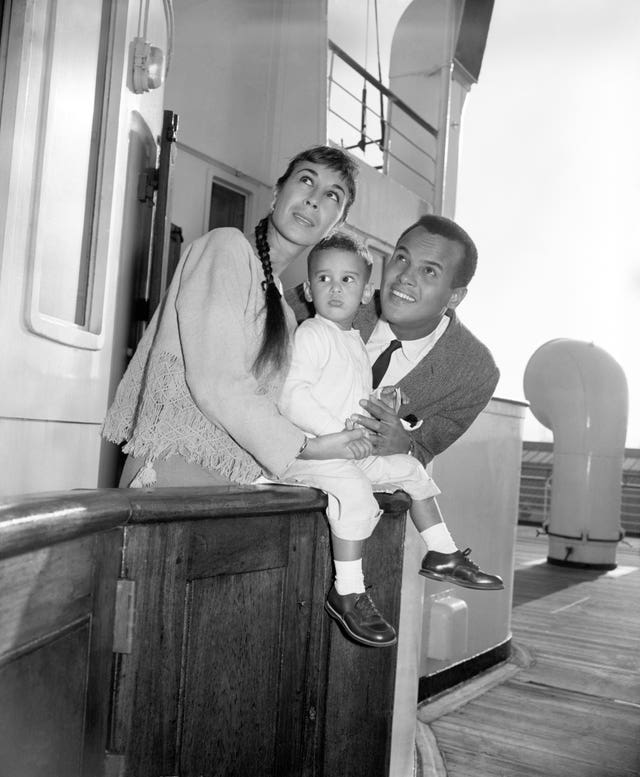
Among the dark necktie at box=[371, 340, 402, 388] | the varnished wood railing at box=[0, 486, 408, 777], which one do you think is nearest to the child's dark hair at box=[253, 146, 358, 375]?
the varnished wood railing at box=[0, 486, 408, 777]

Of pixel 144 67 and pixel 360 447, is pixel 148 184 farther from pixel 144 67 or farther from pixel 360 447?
pixel 360 447

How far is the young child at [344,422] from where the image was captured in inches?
65.9

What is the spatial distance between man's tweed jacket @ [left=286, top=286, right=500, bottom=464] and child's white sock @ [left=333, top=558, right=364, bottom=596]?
57 cm

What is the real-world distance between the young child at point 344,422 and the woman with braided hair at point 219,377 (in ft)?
0.25

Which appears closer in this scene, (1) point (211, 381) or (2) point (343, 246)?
(1) point (211, 381)

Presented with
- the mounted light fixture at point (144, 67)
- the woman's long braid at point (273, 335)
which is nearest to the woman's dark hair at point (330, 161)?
the woman's long braid at point (273, 335)

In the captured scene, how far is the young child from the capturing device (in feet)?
5.49

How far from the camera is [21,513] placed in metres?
0.83

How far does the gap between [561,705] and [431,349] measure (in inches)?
115

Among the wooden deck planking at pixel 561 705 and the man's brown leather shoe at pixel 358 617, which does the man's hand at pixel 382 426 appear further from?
the wooden deck planking at pixel 561 705

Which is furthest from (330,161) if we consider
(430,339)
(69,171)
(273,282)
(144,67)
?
(144,67)

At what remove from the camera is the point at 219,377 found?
5.00ft

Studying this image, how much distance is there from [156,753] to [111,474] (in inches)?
64.8

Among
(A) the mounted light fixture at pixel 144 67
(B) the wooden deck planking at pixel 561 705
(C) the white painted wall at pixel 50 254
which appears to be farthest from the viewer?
(B) the wooden deck planking at pixel 561 705
